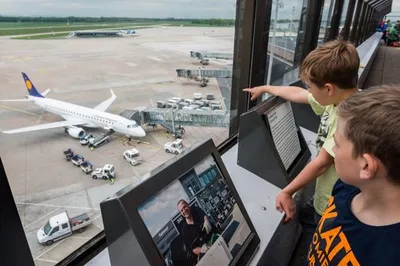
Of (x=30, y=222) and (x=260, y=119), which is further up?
(x=260, y=119)

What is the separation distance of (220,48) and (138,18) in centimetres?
73

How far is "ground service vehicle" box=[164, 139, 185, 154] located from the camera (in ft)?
4.53

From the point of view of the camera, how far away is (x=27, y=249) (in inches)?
28.7

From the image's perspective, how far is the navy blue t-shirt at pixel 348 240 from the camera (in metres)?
0.66

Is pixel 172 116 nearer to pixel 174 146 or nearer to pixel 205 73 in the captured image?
pixel 174 146

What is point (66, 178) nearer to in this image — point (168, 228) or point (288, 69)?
point (168, 228)

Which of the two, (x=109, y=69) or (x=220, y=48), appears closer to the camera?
(x=109, y=69)

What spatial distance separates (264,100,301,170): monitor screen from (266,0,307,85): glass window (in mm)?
688

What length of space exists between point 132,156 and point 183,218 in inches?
24.0

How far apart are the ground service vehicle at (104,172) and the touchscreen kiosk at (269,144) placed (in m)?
0.63

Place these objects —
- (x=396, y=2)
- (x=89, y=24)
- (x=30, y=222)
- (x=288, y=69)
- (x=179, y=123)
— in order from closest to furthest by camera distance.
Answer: (x=30, y=222) < (x=89, y=24) < (x=179, y=123) < (x=288, y=69) < (x=396, y=2)

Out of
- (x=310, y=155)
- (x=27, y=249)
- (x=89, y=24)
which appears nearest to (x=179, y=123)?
(x=89, y=24)

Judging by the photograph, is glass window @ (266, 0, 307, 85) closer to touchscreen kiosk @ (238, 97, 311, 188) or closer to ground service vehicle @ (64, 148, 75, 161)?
touchscreen kiosk @ (238, 97, 311, 188)

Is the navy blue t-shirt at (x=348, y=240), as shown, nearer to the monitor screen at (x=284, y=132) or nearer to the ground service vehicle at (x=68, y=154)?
the monitor screen at (x=284, y=132)
